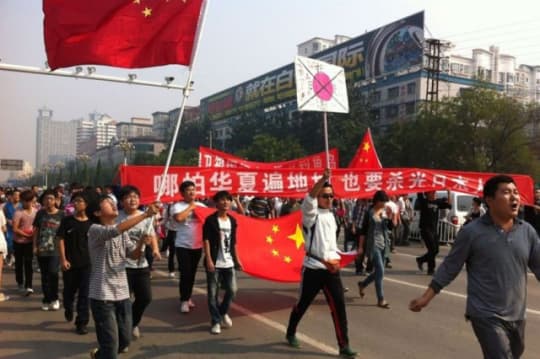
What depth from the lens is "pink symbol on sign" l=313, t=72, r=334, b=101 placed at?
6852 millimetres

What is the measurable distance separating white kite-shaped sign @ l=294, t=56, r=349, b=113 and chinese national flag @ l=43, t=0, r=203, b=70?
5.22 ft

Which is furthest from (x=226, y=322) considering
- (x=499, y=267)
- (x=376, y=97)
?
(x=376, y=97)

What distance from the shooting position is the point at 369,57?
53.2 m

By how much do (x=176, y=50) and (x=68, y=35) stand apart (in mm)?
1165

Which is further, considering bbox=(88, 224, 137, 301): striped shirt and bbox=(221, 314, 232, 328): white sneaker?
bbox=(221, 314, 232, 328): white sneaker

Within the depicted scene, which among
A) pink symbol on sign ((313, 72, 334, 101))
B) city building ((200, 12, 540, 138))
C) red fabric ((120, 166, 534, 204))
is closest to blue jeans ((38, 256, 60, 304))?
red fabric ((120, 166, 534, 204))

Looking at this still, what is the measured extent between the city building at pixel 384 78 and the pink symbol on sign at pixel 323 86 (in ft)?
92.5

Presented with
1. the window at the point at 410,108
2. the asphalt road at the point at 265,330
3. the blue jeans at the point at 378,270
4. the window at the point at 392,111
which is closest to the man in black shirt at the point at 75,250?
the asphalt road at the point at 265,330

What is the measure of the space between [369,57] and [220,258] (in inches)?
1970

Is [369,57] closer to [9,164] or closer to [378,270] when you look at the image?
[9,164]

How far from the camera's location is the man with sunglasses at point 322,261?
5.07 meters

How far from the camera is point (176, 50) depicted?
573cm

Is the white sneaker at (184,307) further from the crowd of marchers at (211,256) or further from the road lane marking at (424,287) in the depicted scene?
the road lane marking at (424,287)

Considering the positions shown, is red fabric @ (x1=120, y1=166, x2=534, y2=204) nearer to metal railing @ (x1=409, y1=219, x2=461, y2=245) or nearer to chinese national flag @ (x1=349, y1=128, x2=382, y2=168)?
chinese national flag @ (x1=349, y1=128, x2=382, y2=168)
